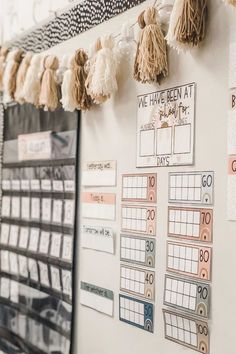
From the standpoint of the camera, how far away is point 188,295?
1239 mm

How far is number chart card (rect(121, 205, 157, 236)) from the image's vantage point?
4.51 feet

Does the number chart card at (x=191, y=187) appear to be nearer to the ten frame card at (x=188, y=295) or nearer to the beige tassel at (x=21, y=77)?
the ten frame card at (x=188, y=295)

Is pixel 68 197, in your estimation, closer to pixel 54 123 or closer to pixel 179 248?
pixel 54 123

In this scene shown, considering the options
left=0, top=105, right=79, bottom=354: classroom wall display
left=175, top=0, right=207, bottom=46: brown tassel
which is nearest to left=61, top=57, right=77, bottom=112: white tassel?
left=0, top=105, right=79, bottom=354: classroom wall display

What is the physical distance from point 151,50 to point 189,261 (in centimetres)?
58

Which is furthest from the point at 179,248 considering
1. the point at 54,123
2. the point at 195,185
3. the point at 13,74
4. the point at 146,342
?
the point at 13,74

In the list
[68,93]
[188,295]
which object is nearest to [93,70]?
[68,93]

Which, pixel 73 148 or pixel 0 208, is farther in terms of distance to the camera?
pixel 0 208

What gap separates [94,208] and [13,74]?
754mm

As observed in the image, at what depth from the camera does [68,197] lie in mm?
1765

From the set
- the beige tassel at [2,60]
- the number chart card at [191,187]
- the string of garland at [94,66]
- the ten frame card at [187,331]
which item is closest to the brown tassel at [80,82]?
the string of garland at [94,66]

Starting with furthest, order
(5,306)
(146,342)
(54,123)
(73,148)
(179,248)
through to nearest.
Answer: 1. (5,306)
2. (54,123)
3. (73,148)
4. (146,342)
5. (179,248)

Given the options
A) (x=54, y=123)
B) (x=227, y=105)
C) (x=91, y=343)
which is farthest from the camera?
(x=54, y=123)

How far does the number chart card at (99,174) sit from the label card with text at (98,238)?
15cm
